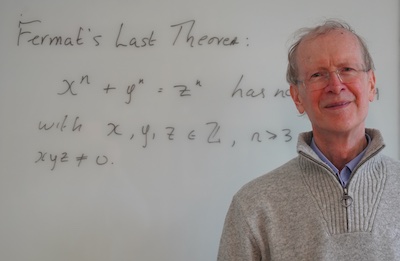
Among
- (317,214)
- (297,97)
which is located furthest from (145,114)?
(317,214)

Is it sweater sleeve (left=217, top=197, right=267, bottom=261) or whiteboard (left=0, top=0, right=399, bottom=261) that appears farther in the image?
whiteboard (left=0, top=0, right=399, bottom=261)

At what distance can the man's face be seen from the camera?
81 centimetres

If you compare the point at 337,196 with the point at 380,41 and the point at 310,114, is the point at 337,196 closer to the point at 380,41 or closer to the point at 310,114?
the point at 310,114

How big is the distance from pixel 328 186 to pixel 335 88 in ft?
0.64

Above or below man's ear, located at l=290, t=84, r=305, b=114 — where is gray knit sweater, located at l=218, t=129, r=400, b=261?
below

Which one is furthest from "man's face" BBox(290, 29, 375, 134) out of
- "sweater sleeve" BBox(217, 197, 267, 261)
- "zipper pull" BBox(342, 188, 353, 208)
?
"sweater sleeve" BBox(217, 197, 267, 261)

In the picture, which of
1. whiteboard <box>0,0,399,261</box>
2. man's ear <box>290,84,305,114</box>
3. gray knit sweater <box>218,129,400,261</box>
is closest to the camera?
gray knit sweater <box>218,129,400,261</box>

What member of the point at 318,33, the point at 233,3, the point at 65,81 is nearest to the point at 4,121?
the point at 65,81

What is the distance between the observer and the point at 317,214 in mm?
792

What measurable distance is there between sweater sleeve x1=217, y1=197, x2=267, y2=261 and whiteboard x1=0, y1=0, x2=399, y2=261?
0.16 metres

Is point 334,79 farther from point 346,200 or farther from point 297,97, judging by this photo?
point 346,200

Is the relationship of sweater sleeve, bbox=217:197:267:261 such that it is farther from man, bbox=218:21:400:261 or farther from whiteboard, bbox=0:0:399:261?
whiteboard, bbox=0:0:399:261

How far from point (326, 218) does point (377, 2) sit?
24.4 inches

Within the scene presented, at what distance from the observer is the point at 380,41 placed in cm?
107
